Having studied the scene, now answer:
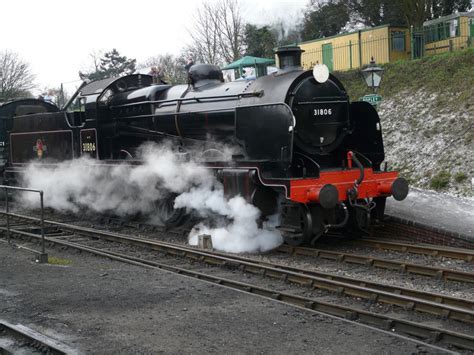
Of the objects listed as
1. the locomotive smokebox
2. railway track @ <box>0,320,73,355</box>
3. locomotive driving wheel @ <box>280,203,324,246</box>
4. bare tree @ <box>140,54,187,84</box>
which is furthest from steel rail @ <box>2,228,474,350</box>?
bare tree @ <box>140,54,187,84</box>

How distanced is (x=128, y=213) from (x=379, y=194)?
5.58 meters

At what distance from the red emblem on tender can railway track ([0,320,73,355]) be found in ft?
32.2

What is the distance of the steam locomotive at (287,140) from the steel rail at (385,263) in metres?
0.24

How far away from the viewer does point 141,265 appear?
28.1 feet

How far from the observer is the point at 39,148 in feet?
49.3

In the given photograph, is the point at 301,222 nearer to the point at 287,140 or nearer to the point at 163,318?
the point at 287,140

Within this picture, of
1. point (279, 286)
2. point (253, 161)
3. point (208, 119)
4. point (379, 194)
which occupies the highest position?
point (208, 119)

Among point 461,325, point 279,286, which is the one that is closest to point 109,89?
point 279,286

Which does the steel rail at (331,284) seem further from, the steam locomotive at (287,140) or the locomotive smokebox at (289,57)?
the locomotive smokebox at (289,57)

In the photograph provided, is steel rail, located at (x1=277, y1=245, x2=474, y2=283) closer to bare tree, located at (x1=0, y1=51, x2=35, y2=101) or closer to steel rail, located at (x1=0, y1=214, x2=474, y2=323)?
steel rail, located at (x1=0, y1=214, x2=474, y2=323)

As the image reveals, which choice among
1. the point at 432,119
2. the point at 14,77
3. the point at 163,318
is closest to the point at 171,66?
the point at 14,77

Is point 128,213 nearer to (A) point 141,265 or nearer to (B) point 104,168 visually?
(B) point 104,168

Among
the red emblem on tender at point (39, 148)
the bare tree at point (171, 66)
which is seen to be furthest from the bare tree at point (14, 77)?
the red emblem on tender at point (39, 148)

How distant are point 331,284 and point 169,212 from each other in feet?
18.2
